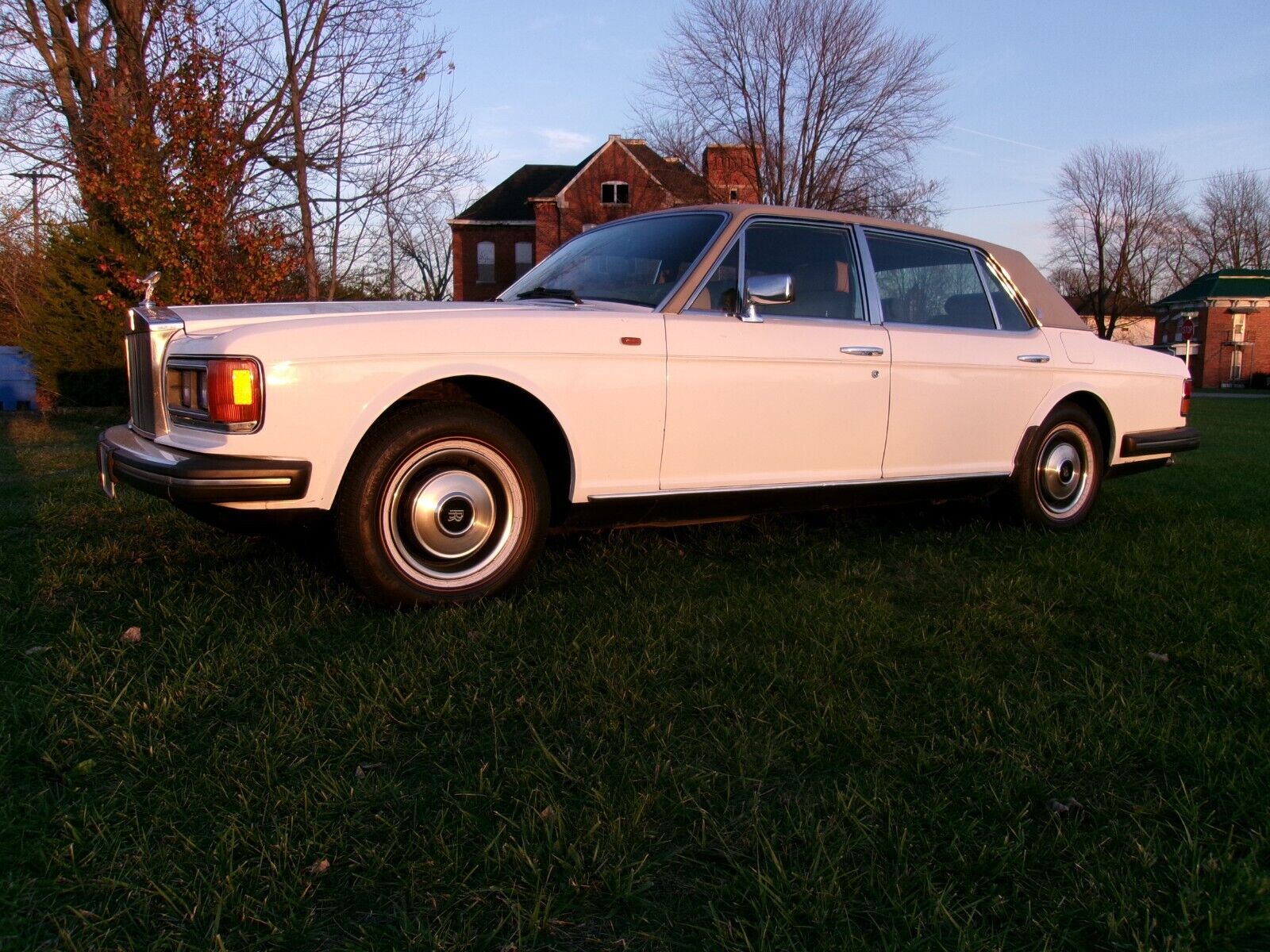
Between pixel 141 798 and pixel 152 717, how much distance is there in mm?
425

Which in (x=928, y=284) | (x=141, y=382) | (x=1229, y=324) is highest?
(x=1229, y=324)

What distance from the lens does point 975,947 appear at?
5.39ft

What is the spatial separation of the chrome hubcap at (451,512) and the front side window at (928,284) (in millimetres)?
2262

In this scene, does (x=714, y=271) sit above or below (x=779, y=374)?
above

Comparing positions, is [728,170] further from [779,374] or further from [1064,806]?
[1064,806]

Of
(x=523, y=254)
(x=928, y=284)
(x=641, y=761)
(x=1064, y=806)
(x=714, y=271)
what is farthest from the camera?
(x=523, y=254)

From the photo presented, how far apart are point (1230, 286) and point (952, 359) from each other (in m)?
56.2

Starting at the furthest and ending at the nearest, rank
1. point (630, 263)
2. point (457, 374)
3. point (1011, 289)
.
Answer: point (1011, 289) < point (630, 263) < point (457, 374)

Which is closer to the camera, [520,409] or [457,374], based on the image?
[457,374]

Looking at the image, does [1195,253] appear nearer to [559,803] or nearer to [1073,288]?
[1073,288]

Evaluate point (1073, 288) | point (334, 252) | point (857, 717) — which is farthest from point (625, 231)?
point (1073, 288)

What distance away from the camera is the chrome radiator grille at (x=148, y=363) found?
11.5ft

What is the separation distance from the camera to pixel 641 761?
7.49 ft

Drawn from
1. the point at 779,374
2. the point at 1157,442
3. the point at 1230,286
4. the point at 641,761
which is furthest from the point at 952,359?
the point at 1230,286
